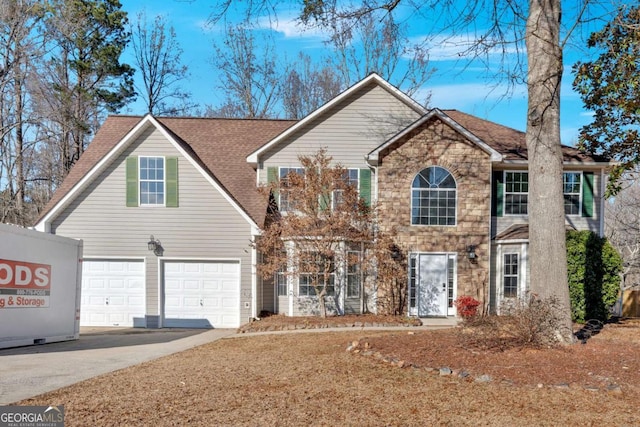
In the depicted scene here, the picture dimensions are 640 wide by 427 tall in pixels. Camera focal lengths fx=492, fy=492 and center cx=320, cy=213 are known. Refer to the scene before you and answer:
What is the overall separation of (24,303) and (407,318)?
30.5ft

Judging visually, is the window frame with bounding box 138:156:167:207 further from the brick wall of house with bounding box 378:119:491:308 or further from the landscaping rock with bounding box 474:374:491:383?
the landscaping rock with bounding box 474:374:491:383

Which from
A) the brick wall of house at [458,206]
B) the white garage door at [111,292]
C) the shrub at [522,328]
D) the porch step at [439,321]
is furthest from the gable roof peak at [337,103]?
the shrub at [522,328]

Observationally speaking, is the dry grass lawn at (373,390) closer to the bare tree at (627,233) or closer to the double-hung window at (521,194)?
the double-hung window at (521,194)

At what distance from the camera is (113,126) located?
17.3 m

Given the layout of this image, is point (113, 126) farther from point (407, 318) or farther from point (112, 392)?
point (112, 392)

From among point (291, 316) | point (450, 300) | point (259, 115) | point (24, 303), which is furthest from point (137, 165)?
point (259, 115)

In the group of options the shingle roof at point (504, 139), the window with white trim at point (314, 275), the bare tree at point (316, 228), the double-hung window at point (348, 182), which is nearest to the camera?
the bare tree at point (316, 228)

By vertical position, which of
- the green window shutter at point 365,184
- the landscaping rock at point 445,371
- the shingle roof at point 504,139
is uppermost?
the shingle roof at point 504,139

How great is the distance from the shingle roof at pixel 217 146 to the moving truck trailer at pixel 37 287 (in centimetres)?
360

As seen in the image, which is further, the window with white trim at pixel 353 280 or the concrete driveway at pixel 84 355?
the window with white trim at pixel 353 280

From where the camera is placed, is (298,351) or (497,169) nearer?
(298,351)

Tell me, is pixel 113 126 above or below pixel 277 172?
above

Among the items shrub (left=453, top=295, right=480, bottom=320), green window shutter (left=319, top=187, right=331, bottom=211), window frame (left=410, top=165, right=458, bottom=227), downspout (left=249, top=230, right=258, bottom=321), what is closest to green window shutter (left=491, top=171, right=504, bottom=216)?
window frame (left=410, top=165, right=458, bottom=227)

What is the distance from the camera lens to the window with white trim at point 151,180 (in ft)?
47.2
